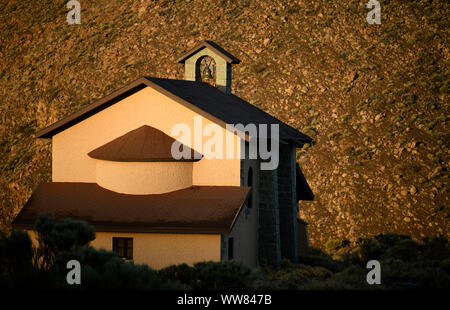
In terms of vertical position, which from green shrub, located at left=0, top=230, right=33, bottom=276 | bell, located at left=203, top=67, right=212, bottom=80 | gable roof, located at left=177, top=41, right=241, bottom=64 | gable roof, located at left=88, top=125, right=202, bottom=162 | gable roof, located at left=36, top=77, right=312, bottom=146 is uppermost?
gable roof, located at left=177, top=41, right=241, bottom=64

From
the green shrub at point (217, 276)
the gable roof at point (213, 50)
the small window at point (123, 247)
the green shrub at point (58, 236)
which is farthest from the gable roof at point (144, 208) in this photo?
the gable roof at point (213, 50)

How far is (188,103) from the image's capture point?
22.7m

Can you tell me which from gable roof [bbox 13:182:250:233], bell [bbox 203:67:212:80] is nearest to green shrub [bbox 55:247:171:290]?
gable roof [bbox 13:182:250:233]

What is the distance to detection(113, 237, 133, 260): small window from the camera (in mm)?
21469

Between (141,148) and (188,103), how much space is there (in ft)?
8.22

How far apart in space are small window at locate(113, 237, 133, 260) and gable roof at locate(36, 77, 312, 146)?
555 centimetres

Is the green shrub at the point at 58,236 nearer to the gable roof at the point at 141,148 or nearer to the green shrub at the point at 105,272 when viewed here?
the green shrub at the point at 105,272

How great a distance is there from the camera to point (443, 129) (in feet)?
145

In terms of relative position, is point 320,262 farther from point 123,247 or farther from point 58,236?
point 58,236

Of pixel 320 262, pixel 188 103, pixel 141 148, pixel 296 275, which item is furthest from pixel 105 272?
pixel 320 262

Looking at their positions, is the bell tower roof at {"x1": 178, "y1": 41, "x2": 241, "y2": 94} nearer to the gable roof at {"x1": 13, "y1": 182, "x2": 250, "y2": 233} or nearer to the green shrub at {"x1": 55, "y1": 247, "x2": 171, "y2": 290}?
the gable roof at {"x1": 13, "y1": 182, "x2": 250, "y2": 233}

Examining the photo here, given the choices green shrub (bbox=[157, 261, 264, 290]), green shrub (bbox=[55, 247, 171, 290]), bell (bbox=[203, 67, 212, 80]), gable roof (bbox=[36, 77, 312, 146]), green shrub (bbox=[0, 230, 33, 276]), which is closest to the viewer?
green shrub (bbox=[55, 247, 171, 290])

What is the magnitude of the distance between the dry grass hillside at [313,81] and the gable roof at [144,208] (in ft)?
67.6
